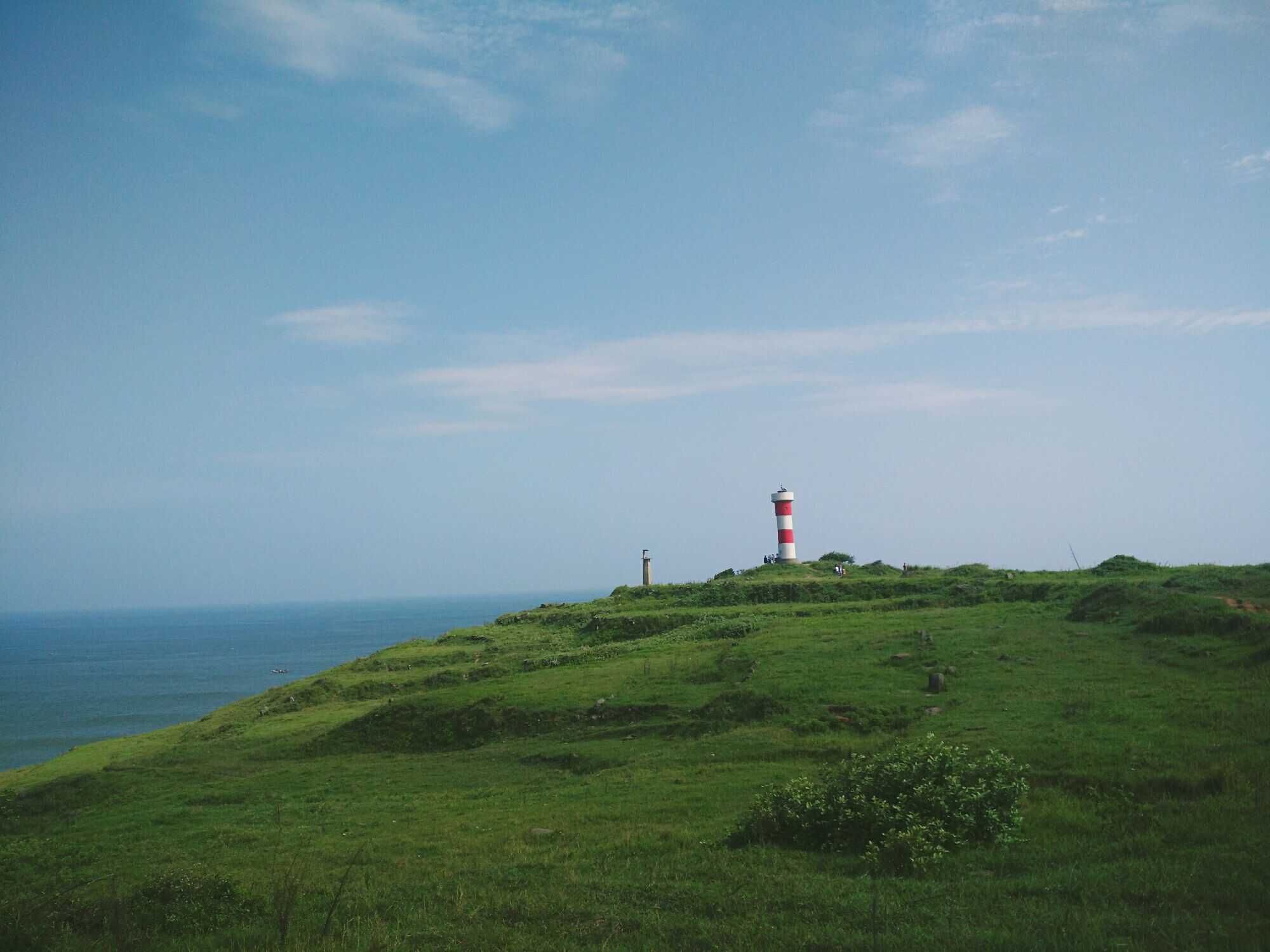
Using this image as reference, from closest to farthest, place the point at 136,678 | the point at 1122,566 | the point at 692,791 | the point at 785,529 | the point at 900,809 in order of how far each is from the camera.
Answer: the point at 900,809 → the point at 692,791 → the point at 1122,566 → the point at 785,529 → the point at 136,678

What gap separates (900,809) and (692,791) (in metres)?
5.83

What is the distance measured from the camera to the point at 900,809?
1231 centimetres

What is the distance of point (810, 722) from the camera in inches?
853

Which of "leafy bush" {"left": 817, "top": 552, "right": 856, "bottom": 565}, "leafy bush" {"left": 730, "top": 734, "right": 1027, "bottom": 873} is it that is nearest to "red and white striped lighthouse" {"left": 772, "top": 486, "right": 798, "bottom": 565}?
"leafy bush" {"left": 817, "top": 552, "right": 856, "bottom": 565}

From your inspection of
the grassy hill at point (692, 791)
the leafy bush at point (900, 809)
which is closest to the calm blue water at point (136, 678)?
the grassy hill at point (692, 791)

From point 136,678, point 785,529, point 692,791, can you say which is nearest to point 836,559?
point 785,529

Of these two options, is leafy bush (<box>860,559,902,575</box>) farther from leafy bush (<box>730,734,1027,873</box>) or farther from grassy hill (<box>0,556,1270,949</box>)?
leafy bush (<box>730,734,1027,873</box>)

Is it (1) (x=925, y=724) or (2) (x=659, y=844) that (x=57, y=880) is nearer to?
(2) (x=659, y=844)

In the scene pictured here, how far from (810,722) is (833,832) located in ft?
29.7

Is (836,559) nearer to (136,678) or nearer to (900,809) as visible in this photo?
(900,809)

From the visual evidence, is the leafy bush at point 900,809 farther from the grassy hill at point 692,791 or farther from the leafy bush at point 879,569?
the leafy bush at point 879,569

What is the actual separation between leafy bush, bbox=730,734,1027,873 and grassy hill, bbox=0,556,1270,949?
39 centimetres

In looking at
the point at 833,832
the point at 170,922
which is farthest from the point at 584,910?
the point at 170,922

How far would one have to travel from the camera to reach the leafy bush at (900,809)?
11656 millimetres
